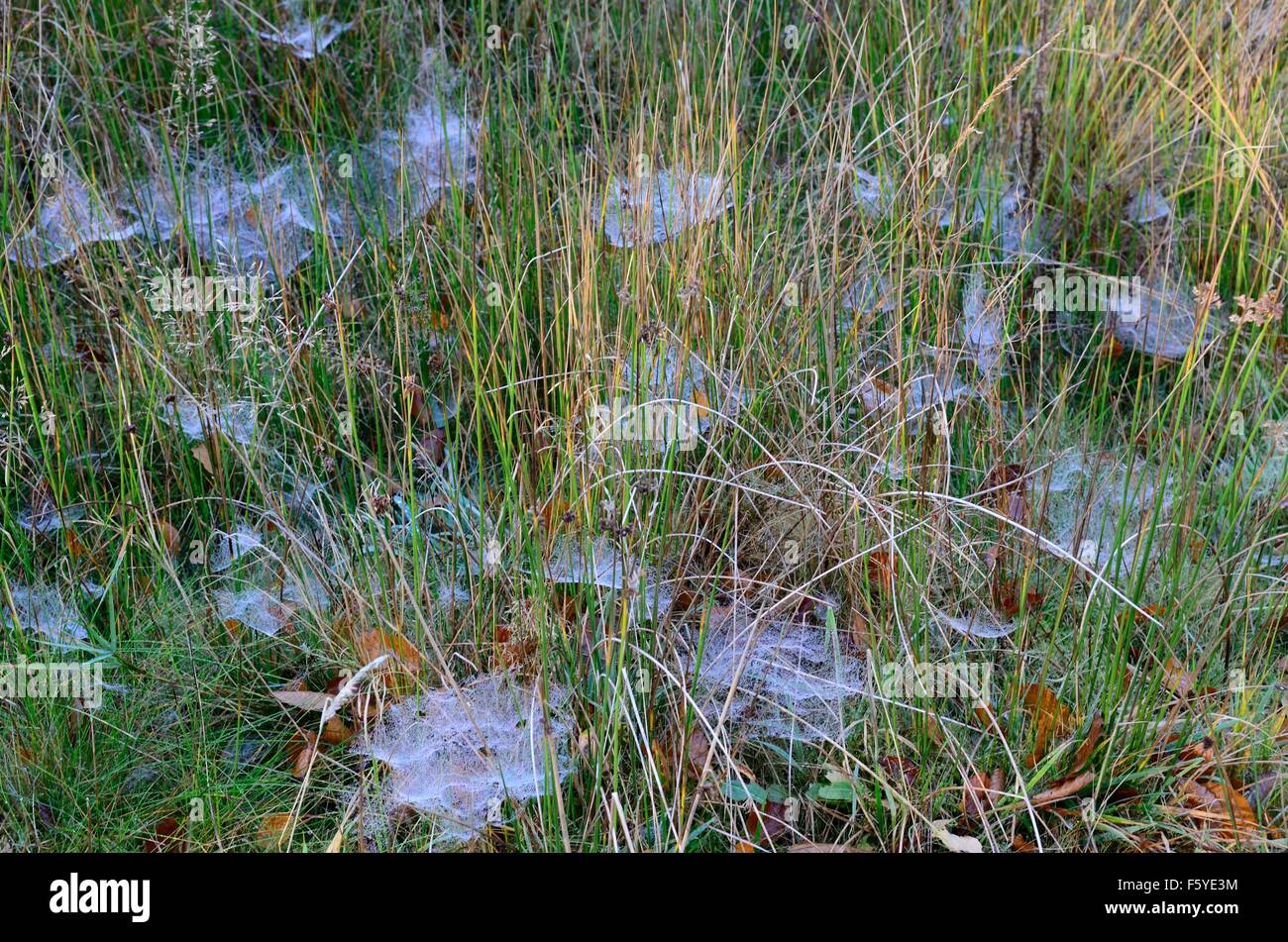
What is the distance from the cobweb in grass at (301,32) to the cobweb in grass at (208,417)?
4.20 feet

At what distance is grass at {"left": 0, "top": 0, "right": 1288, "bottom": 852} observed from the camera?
6.35 ft

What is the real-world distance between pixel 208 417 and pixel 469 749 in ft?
3.37

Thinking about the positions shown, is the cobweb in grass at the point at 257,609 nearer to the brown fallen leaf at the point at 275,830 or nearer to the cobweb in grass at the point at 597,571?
the brown fallen leaf at the point at 275,830

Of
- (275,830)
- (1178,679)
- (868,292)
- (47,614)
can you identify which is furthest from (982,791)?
(47,614)

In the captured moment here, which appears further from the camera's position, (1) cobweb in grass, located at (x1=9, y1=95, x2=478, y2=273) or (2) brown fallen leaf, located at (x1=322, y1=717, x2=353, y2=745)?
(1) cobweb in grass, located at (x1=9, y1=95, x2=478, y2=273)

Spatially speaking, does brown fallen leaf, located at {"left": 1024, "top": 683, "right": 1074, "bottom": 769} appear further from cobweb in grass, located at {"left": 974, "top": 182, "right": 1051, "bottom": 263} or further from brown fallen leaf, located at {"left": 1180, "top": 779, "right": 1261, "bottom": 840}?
cobweb in grass, located at {"left": 974, "top": 182, "right": 1051, "bottom": 263}

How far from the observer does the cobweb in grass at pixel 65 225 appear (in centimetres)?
268

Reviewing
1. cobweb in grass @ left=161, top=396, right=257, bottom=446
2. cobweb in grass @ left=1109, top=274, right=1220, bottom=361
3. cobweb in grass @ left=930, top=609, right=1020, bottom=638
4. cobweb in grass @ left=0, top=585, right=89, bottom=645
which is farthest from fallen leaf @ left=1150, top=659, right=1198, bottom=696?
cobweb in grass @ left=0, top=585, right=89, bottom=645

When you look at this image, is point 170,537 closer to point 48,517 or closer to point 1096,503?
point 48,517

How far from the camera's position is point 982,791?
192 cm

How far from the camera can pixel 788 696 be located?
203 cm

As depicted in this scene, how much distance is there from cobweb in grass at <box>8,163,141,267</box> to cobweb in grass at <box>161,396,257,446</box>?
1.62 ft

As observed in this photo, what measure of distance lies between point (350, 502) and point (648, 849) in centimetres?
110

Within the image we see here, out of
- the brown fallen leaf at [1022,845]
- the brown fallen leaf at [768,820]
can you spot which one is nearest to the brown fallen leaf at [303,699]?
the brown fallen leaf at [768,820]
